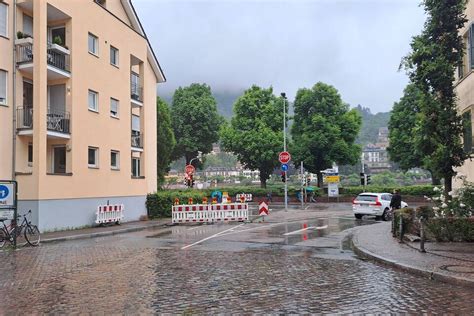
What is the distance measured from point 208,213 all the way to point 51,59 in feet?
37.9

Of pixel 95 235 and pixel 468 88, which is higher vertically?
pixel 468 88

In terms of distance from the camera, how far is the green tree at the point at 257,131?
5475 cm

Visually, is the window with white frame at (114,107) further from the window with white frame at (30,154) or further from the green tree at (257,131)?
the green tree at (257,131)

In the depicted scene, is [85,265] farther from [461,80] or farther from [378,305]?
[461,80]

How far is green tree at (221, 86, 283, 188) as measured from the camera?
5475 cm

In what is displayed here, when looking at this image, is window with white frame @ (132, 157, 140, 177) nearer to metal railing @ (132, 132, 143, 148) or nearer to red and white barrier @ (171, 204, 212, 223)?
metal railing @ (132, 132, 143, 148)

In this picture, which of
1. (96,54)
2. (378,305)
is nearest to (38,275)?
(378,305)

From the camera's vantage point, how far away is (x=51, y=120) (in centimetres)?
2170

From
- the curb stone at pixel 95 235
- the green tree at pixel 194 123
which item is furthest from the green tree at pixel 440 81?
the green tree at pixel 194 123

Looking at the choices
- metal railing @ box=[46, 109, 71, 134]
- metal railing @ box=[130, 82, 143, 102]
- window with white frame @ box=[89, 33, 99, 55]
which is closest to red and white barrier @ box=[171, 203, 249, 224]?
metal railing @ box=[46, 109, 71, 134]

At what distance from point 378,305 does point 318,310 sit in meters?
1.02

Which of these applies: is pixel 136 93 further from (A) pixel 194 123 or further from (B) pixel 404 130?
(A) pixel 194 123

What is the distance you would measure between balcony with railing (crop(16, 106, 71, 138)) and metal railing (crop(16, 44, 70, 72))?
216cm

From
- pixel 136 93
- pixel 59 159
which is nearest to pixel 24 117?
pixel 59 159
